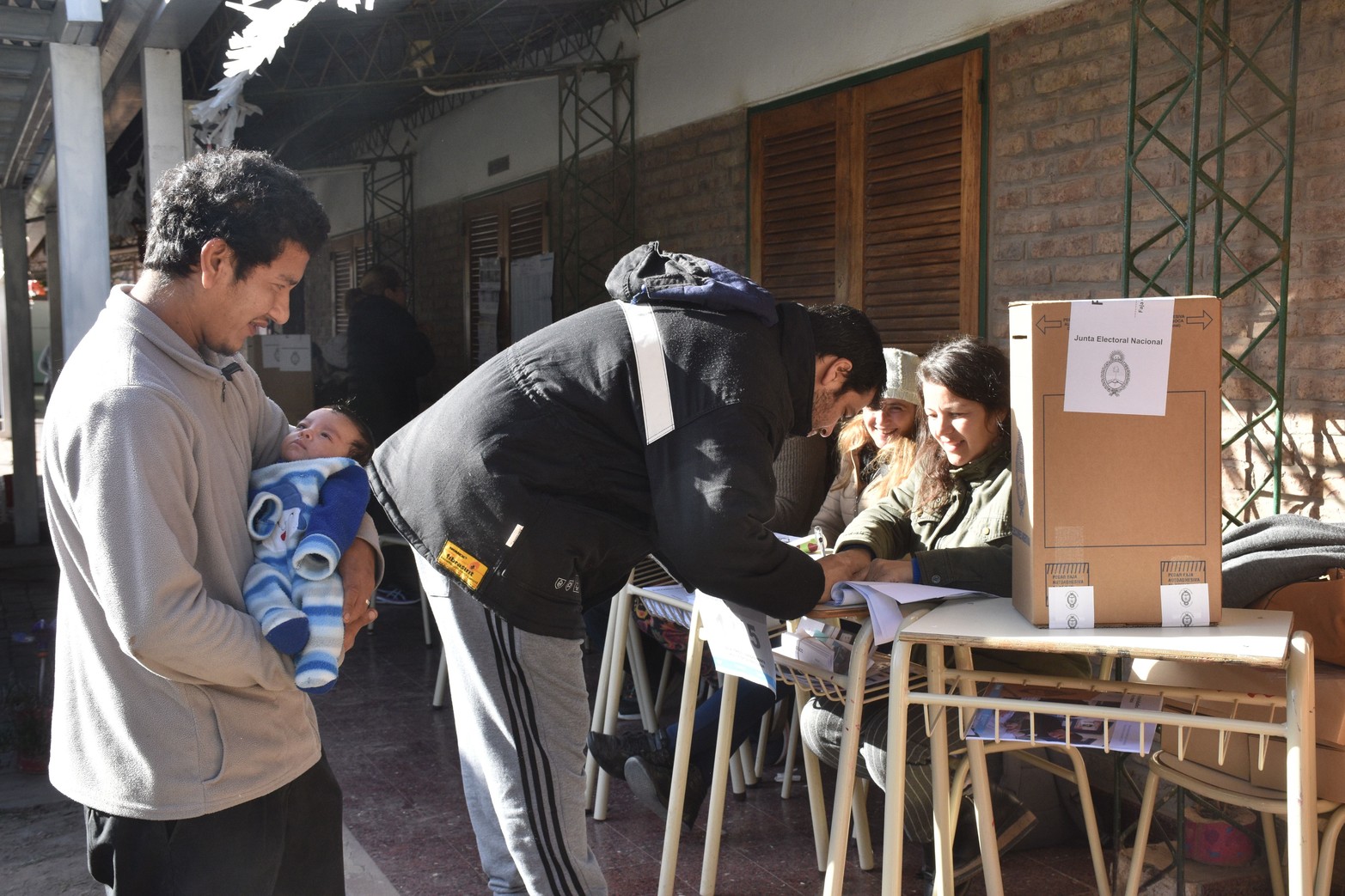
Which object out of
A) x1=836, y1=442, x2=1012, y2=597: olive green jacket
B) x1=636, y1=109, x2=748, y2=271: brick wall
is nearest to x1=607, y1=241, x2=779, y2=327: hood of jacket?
x1=836, y1=442, x2=1012, y2=597: olive green jacket

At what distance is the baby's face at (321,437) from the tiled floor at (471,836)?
1382 mm

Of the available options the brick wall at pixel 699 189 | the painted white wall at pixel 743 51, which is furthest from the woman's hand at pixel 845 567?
the brick wall at pixel 699 189

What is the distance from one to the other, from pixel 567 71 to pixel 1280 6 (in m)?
4.93

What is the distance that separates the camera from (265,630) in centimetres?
168

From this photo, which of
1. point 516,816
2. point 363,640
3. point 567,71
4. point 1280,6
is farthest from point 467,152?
point 516,816

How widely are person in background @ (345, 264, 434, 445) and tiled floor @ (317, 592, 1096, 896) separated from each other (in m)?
2.80

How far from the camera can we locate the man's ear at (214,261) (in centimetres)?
167

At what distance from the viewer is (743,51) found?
616 centimetres

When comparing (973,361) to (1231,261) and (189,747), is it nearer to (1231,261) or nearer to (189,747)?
(1231,261)

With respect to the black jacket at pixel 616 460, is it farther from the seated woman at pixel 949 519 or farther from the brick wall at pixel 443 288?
the brick wall at pixel 443 288

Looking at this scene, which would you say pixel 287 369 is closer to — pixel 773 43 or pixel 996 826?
pixel 773 43

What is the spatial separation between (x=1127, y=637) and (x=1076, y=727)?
24 cm

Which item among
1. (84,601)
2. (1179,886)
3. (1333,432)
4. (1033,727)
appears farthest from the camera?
(1333,432)

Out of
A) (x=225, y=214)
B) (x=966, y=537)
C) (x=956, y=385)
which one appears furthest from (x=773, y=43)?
(x=225, y=214)
